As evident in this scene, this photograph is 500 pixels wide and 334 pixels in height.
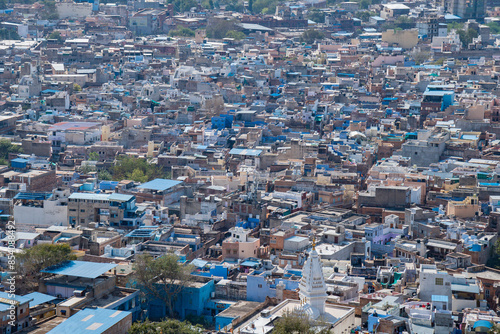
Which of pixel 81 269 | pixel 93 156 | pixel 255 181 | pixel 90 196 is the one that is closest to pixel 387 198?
pixel 255 181

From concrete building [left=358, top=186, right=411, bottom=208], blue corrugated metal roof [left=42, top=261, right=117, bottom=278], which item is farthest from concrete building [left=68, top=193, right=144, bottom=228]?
concrete building [left=358, top=186, right=411, bottom=208]

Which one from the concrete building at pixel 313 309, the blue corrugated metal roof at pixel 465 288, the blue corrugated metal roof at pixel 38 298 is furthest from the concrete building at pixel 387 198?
the blue corrugated metal roof at pixel 38 298

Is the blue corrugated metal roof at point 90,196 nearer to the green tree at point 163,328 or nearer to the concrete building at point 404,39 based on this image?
the green tree at point 163,328

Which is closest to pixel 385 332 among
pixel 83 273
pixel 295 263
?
pixel 295 263

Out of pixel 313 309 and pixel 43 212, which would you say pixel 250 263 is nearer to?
pixel 313 309

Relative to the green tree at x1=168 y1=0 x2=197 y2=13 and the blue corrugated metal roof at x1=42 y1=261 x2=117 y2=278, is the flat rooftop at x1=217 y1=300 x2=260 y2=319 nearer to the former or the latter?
the blue corrugated metal roof at x1=42 y1=261 x2=117 y2=278

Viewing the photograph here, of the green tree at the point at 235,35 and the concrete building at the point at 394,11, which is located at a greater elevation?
the concrete building at the point at 394,11
